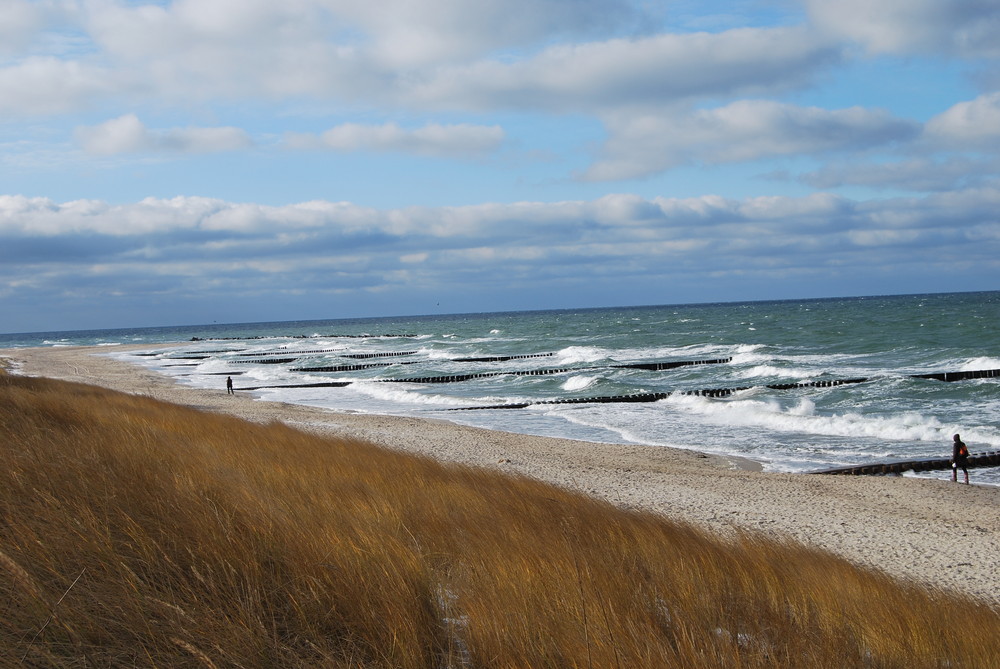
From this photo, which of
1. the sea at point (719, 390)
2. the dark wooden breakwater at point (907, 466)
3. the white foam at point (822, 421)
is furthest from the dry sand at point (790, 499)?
the sea at point (719, 390)

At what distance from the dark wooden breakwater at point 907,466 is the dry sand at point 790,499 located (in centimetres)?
93

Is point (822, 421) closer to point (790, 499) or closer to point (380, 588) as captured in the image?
point (790, 499)

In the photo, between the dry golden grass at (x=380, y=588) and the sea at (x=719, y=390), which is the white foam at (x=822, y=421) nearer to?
the sea at (x=719, y=390)

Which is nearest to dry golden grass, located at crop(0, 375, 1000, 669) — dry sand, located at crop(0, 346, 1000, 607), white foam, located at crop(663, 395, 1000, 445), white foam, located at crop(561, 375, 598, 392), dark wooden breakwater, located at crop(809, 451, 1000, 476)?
dry sand, located at crop(0, 346, 1000, 607)

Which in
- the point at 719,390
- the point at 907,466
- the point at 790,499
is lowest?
the point at 907,466

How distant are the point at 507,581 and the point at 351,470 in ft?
16.8

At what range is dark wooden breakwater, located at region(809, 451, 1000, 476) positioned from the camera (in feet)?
55.1

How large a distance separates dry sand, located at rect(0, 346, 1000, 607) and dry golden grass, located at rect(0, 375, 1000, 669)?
122 inches

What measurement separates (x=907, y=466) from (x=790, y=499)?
529 centimetres

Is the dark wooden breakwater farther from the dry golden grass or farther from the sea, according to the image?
the dry golden grass

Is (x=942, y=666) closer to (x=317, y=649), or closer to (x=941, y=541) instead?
(x=317, y=649)

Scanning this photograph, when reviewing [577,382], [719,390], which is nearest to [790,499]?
[719,390]

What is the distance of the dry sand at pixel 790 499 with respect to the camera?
9.99 metres

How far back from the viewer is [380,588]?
405cm
